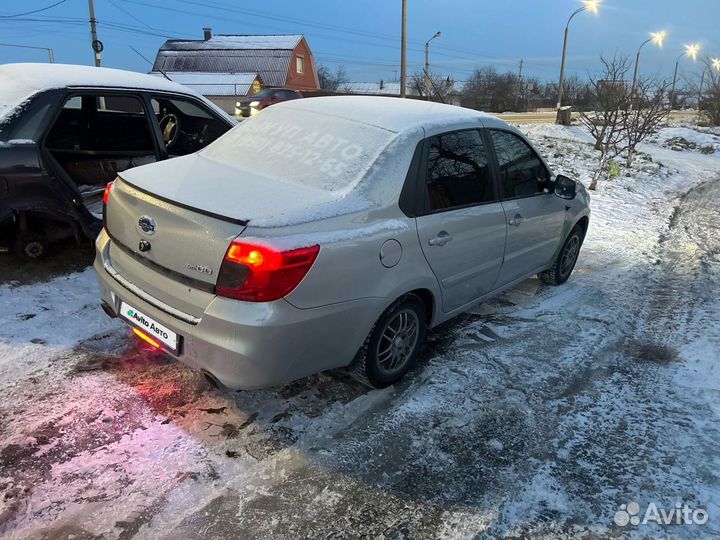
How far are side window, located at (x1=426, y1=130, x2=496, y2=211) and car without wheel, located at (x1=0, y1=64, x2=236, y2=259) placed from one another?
2944 millimetres

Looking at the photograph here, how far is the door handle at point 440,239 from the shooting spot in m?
3.24

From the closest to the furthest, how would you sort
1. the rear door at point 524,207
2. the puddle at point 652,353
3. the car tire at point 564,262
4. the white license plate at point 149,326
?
the white license plate at point 149,326 < the puddle at point 652,353 < the rear door at point 524,207 < the car tire at point 564,262

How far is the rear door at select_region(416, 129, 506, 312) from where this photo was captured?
3.29 meters

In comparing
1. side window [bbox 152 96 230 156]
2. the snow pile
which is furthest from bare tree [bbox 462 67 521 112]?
side window [bbox 152 96 230 156]

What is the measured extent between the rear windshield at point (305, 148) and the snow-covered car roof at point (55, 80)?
1669mm

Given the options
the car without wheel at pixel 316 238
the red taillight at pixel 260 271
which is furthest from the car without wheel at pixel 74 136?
the red taillight at pixel 260 271

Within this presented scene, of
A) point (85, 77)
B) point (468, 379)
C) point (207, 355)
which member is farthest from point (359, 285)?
point (85, 77)

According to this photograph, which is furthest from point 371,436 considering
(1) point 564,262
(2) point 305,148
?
(1) point 564,262

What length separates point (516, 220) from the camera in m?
4.09

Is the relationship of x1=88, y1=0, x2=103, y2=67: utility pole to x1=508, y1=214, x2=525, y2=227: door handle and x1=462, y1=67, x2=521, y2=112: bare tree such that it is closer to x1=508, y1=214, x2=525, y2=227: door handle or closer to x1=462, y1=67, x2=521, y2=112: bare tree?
x1=508, y1=214, x2=525, y2=227: door handle

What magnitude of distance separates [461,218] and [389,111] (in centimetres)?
87

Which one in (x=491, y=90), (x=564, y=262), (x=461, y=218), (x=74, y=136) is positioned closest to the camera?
(x=461, y=218)

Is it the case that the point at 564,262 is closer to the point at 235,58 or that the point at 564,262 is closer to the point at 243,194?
the point at 243,194

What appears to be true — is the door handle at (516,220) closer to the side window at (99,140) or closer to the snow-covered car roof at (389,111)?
the snow-covered car roof at (389,111)
